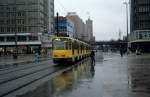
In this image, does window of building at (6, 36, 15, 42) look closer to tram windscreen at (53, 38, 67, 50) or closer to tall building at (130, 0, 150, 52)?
tall building at (130, 0, 150, 52)

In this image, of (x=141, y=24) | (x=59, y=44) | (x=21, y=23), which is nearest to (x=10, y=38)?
(x=21, y=23)

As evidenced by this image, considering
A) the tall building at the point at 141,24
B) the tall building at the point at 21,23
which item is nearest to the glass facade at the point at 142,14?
the tall building at the point at 141,24

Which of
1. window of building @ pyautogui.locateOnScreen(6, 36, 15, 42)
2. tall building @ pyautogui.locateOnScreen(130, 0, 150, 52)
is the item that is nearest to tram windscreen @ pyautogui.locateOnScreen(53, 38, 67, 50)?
window of building @ pyautogui.locateOnScreen(6, 36, 15, 42)

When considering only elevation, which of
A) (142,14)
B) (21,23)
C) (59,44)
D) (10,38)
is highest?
(142,14)

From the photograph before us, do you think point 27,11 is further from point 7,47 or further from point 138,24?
A: point 138,24

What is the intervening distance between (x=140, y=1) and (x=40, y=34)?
1601 inches

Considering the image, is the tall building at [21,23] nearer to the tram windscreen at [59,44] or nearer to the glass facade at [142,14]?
the glass facade at [142,14]

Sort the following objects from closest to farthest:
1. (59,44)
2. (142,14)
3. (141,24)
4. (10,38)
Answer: (59,44) → (10,38) → (141,24) → (142,14)

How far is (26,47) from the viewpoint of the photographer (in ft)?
433

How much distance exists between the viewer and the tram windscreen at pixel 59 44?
131 feet

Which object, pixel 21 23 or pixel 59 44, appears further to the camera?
pixel 21 23

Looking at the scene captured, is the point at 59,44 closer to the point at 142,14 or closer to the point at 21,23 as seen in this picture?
the point at 21,23

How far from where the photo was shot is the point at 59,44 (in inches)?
1572

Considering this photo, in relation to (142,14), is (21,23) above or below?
below
